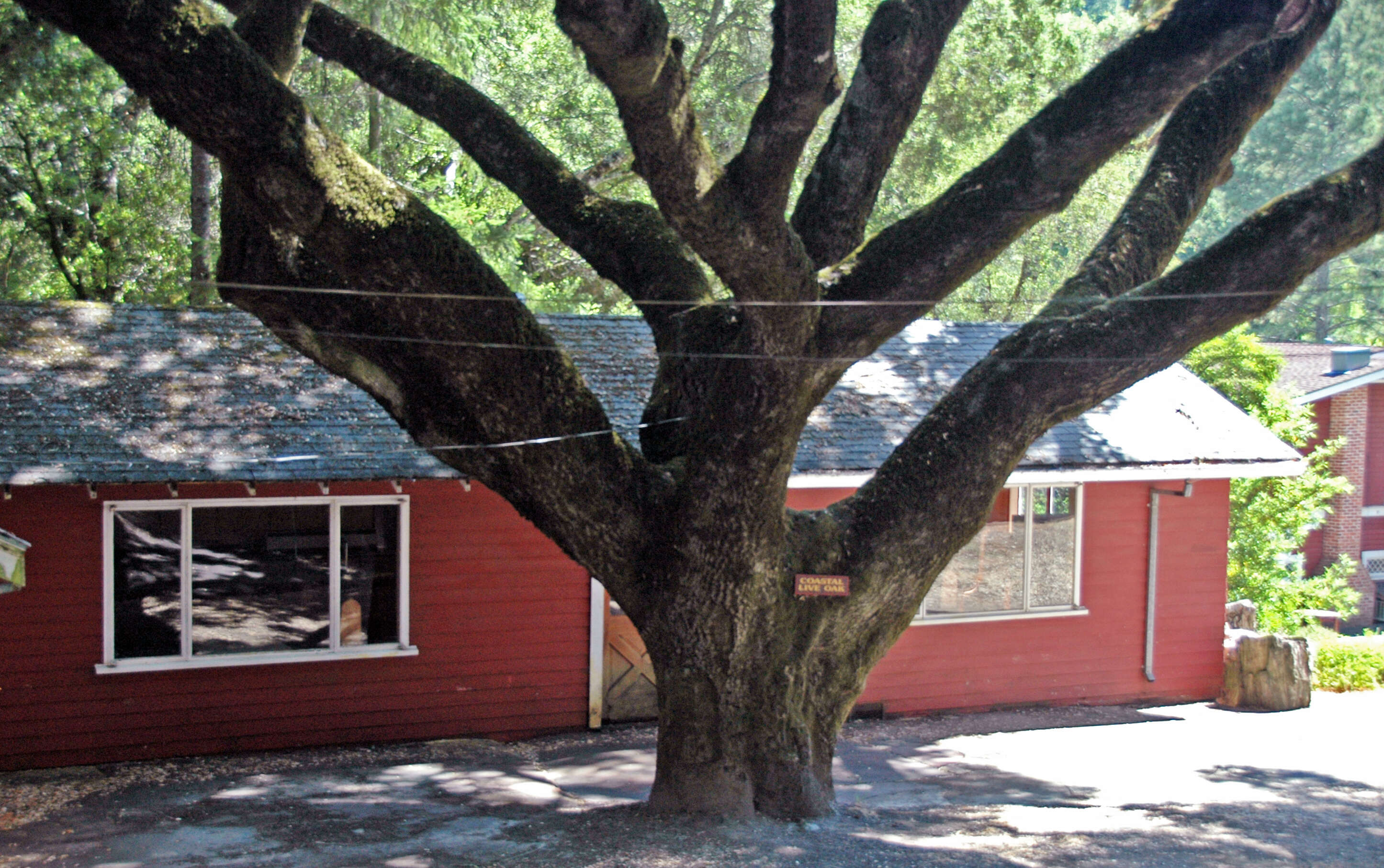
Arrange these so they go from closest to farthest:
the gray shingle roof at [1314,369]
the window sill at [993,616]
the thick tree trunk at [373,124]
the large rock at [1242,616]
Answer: the window sill at [993,616] < the large rock at [1242,616] < the thick tree trunk at [373,124] < the gray shingle roof at [1314,369]

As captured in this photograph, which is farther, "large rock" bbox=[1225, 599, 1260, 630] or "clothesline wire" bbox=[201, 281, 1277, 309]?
"large rock" bbox=[1225, 599, 1260, 630]

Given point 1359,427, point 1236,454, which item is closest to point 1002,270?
point 1359,427

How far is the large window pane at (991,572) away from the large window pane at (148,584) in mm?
6941

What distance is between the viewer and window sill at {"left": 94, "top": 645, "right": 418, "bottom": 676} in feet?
29.9

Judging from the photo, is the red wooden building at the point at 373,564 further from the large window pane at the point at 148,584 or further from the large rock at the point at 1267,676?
the large rock at the point at 1267,676

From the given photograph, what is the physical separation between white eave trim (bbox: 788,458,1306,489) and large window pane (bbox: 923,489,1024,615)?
1.82 ft

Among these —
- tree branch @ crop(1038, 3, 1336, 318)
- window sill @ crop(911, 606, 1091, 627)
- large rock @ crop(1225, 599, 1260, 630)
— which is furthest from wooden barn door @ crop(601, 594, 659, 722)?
large rock @ crop(1225, 599, 1260, 630)

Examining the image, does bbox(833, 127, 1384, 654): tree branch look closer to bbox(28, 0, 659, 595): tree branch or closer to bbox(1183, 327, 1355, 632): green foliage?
bbox(28, 0, 659, 595): tree branch

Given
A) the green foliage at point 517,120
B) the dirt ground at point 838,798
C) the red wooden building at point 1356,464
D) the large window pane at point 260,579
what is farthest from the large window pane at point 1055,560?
the red wooden building at point 1356,464

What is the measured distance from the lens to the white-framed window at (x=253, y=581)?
9.25 meters

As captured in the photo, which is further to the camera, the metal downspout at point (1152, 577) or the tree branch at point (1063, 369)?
the metal downspout at point (1152, 577)

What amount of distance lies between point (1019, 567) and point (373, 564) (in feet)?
21.0

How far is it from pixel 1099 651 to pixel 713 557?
278 inches

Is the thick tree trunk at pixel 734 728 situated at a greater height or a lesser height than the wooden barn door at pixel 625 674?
greater
